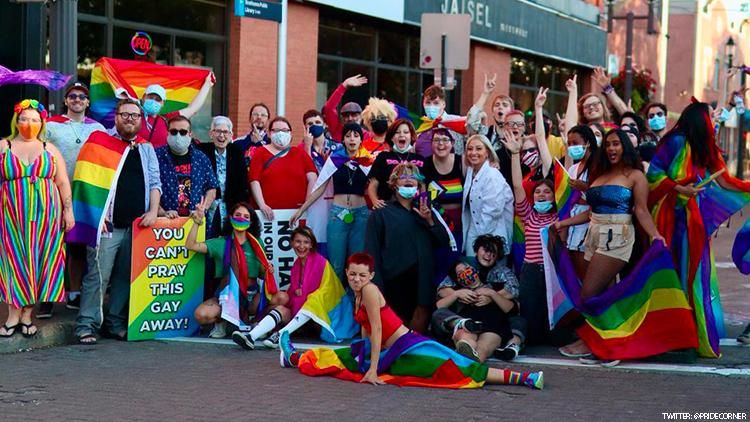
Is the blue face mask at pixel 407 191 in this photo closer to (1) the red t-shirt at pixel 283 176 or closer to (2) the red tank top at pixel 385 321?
(1) the red t-shirt at pixel 283 176

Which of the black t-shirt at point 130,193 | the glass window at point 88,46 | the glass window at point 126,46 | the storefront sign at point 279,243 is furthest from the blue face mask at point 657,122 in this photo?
the glass window at point 88,46

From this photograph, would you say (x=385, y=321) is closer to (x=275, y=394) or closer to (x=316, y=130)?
(x=275, y=394)

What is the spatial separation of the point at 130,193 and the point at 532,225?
339cm

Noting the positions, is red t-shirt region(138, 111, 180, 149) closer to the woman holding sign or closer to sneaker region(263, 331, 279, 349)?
the woman holding sign

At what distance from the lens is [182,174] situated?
10383 millimetres

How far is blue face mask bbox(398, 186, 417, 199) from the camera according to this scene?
1011 cm

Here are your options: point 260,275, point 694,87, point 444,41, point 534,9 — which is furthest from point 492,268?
point 694,87

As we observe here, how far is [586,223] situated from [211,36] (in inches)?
398

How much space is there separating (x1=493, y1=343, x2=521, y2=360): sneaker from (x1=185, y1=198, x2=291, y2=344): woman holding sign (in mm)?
1901

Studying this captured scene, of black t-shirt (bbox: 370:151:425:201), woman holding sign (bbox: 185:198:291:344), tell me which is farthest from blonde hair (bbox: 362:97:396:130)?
woman holding sign (bbox: 185:198:291:344)

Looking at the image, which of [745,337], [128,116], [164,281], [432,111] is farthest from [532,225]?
[128,116]

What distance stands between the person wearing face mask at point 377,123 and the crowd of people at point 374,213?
0.03 metres

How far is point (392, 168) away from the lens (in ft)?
34.1

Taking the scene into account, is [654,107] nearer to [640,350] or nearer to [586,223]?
[586,223]
